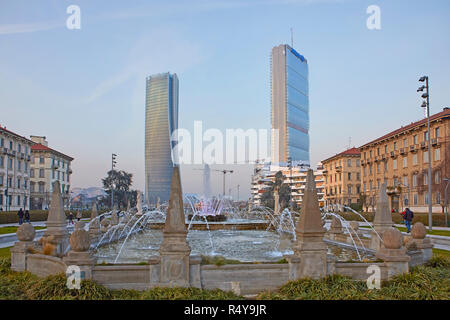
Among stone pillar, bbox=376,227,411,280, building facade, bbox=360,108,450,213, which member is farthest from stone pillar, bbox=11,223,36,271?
building facade, bbox=360,108,450,213

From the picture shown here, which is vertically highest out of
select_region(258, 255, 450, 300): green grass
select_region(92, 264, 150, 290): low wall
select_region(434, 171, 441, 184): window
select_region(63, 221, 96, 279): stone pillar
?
select_region(434, 171, 441, 184): window

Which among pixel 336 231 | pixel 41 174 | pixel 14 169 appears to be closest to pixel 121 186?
pixel 41 174

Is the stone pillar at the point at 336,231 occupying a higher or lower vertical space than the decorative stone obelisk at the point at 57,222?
lower

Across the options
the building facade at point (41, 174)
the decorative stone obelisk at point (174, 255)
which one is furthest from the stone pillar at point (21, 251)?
the building facade at point (41, 174)

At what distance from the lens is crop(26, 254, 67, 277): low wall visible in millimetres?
9672

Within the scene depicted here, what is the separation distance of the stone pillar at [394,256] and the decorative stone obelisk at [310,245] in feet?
5.75

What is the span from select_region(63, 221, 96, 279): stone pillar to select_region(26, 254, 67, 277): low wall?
2.23 feet

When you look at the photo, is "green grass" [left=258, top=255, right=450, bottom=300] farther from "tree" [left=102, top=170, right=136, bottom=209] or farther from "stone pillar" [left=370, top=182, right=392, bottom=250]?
"tree" [left=102, top=170, right=136, bottom=209]

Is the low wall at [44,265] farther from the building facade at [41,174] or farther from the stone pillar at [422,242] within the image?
the building facade at [41,174]

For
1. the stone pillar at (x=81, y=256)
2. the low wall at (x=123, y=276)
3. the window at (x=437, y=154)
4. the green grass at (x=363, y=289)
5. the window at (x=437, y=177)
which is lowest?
the green grass at (x=363, y=289)

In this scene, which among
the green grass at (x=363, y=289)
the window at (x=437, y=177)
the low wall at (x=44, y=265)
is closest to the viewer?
the green grass at (x=363, y=289)

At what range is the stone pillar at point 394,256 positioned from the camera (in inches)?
372
